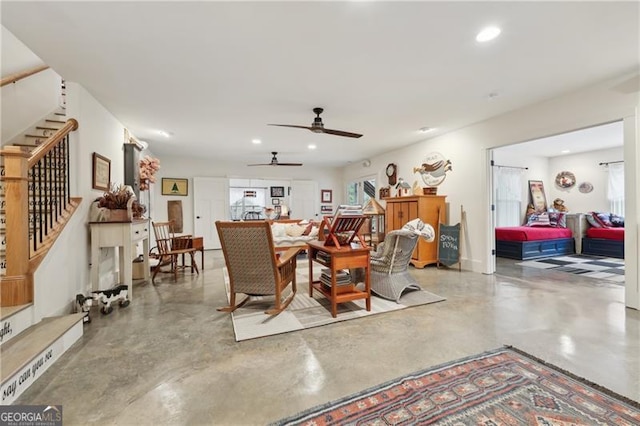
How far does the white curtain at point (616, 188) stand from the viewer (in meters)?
6.25

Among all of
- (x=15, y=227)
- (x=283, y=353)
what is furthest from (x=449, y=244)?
(x=15, y=227)

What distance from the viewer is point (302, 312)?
9.26 ft

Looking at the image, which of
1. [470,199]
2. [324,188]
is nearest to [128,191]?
[470,199]

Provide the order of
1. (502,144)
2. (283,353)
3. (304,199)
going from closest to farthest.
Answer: (283,353) → (502,144) → (304,199)

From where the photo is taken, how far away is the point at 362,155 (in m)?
7.16

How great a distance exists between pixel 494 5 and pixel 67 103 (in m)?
4.11

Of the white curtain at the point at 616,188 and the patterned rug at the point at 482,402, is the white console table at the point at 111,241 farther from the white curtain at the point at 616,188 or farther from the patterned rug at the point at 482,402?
the white curtain at the point at 616,188

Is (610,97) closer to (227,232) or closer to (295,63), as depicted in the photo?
(295,63)

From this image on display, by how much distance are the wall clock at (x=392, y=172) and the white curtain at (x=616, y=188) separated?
201 inches

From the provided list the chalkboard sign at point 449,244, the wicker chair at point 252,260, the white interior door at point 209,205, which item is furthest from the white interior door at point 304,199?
the wicker chair at point 252,260

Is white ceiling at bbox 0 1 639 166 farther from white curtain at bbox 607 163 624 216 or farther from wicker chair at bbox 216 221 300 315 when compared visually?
white curtain at bbox 607 163 624 216

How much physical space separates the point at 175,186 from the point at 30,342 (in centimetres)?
571

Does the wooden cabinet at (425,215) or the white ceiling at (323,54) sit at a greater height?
the white ceiling at (323,54)

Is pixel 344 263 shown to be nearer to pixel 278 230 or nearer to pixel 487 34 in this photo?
pixel 487 34
